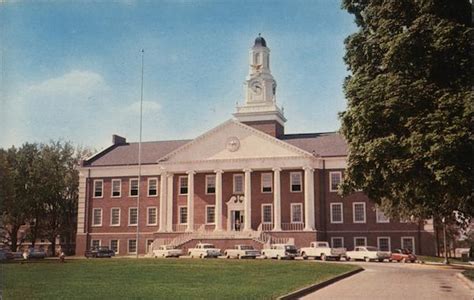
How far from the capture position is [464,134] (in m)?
18.2

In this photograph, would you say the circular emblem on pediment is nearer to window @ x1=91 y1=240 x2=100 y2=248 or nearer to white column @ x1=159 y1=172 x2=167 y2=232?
white column @ x1=159 y1=172 x2=167 y2=232

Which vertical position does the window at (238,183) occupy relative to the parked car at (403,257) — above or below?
above

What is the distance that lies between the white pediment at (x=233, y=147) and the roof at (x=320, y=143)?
10.2 ft

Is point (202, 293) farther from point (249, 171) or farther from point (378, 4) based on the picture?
point (249, 171)

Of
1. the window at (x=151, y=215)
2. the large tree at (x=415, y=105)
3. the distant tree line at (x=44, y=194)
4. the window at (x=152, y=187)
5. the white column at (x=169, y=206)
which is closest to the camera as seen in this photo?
the large tree at (x=415, y=105)

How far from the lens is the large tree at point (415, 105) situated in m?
18.8

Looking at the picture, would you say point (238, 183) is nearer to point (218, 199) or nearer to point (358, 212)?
point (218, 199)

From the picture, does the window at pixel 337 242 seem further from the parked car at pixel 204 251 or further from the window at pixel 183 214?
the window at pixel 183 214

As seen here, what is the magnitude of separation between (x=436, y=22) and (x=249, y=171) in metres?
39.5

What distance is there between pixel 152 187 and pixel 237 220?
9.85 m

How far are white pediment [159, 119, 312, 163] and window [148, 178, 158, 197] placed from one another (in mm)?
3082

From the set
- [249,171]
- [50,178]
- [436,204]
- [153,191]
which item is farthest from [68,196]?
[436,204]

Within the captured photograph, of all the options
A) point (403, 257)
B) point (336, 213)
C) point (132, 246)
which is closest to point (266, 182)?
point (336, 213)

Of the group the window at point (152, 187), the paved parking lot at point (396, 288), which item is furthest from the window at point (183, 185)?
the paved parking lot at point (396, 288)
